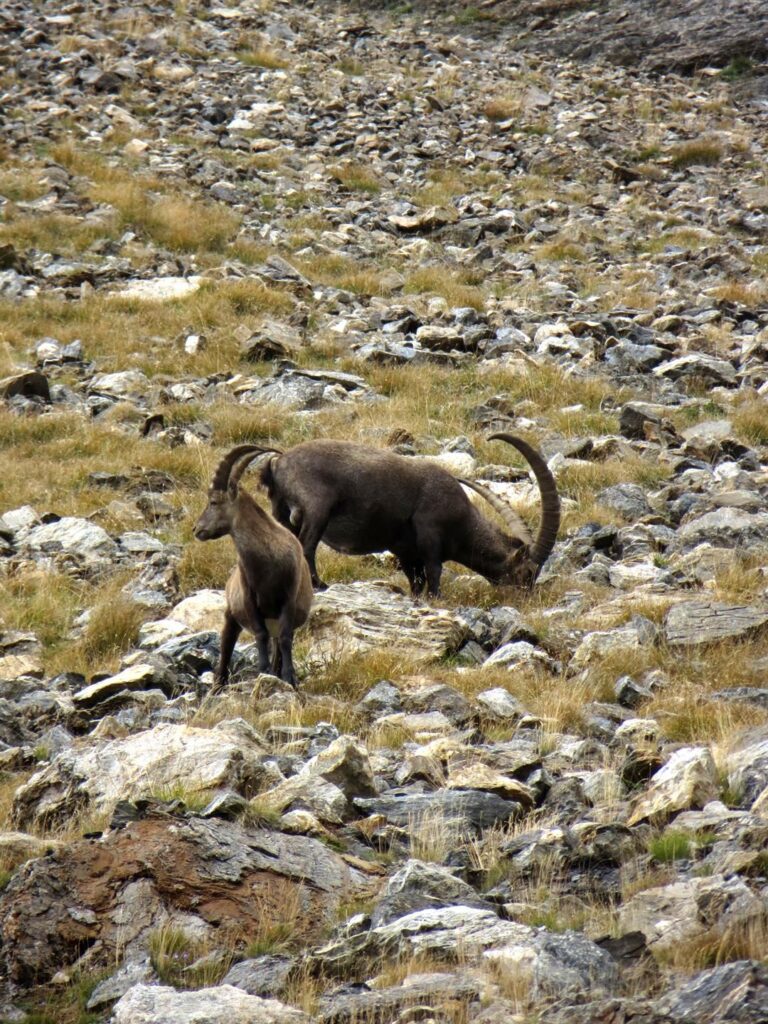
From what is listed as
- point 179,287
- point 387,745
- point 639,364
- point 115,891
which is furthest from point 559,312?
point 115,891

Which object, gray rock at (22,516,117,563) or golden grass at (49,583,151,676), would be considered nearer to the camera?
golden grass at (49,583,151,676)

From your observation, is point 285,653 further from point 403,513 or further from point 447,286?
point 447,286

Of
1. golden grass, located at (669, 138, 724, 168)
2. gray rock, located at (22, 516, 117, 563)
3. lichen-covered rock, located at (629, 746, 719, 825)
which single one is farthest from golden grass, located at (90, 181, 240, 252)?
lichen-covered rock, located at (629, 746, 719, 825)

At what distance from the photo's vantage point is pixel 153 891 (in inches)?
178

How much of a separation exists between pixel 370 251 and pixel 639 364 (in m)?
5.57

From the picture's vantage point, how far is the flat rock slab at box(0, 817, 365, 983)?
14.4 ft

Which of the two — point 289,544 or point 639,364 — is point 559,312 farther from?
point 289,544

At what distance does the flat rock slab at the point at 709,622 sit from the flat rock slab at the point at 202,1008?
4855 mm

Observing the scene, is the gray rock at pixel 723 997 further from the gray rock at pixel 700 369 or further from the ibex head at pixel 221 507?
the gray rock at pixel 700 369

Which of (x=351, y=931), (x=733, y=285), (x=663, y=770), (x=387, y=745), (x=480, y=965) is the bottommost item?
(x=733, y=285)

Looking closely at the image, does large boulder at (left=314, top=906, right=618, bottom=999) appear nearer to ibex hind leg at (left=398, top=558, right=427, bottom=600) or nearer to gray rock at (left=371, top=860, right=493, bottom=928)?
gray rock at (left=371, top=860, right=493, bottom=928)

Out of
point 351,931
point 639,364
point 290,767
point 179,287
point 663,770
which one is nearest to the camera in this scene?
point 351,931

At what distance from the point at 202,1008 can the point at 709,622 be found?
17.2ft

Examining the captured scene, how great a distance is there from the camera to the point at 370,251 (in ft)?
65.3
